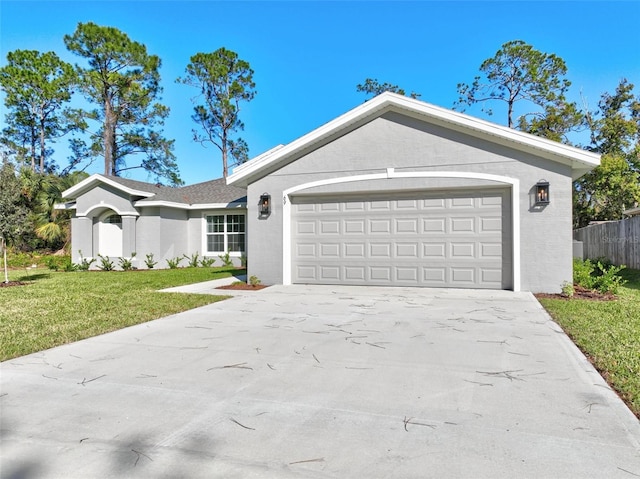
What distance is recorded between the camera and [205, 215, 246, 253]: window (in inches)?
679

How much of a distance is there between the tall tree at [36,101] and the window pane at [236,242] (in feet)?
69.3

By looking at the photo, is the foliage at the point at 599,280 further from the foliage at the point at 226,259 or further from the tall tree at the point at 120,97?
the tall tree at the point at 120,97

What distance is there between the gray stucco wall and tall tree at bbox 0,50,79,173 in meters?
26.6

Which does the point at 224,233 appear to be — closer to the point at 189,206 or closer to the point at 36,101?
the point at 189,206

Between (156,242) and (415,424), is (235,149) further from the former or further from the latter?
(415,424)

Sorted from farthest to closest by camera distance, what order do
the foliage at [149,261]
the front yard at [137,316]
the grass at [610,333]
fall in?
the foliage at [149,261] → the front yard at [137,316] → the grass at [610,333]

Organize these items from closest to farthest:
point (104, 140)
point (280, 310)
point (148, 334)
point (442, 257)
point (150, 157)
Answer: point (148, 334) → point (280, 310) → point (442, 257) → point (104, 140) → point (150, 157)

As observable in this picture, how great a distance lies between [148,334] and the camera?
217 inches

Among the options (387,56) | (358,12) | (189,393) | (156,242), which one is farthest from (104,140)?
(189,393)

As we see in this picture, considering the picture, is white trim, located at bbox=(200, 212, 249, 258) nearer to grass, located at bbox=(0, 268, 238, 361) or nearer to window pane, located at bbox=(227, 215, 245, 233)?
window pane, located at bbox=(227, 215, 245, 233)

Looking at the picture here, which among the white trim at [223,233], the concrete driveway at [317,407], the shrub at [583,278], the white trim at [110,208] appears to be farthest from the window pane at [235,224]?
the shrub at [583,278]

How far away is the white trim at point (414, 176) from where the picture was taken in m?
8.84

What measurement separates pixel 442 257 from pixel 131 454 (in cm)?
827

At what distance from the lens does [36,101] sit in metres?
30.3
